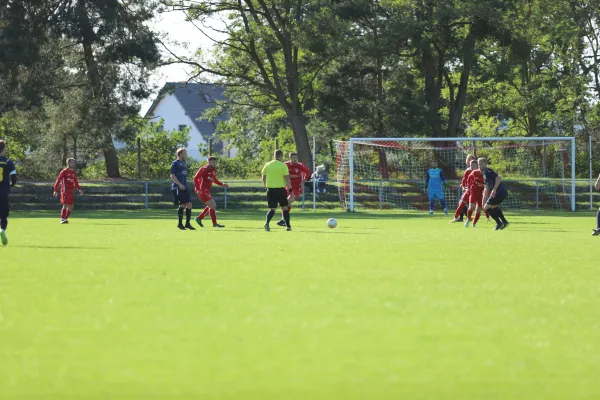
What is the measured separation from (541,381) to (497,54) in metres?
43.1

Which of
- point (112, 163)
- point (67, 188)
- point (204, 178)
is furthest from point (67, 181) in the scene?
point (112, 163)

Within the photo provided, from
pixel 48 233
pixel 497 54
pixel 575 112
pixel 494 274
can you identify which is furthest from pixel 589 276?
pixel 575 112

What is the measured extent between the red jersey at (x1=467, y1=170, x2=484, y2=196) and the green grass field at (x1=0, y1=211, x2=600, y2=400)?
34.0 ft

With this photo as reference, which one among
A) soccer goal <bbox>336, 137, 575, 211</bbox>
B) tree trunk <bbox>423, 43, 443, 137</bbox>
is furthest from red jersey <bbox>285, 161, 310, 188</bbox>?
tree trunk <bbox>423, 43, 443, 137</bbox>

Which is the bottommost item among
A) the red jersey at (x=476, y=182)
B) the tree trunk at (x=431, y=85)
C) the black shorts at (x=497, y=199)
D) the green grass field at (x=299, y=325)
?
the green grass field at (x=299, y=325)

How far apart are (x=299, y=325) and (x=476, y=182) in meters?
18.8

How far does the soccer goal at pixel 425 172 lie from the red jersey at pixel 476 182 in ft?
46.4

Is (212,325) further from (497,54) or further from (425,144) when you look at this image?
(497,54)

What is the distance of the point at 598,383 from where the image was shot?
19.2 ft

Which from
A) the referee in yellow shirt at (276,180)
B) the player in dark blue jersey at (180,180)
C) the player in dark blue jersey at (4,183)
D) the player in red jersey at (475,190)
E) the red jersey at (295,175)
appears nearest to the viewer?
the player in dark blue jersey at (4,183)

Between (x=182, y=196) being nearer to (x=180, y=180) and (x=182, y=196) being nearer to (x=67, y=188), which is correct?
(x=180, y=180)

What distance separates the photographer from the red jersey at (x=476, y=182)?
26.0 m

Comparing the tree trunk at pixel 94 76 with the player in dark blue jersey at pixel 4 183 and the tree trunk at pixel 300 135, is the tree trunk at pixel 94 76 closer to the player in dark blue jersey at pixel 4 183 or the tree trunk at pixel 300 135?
the tree trunk at pixel 300 135

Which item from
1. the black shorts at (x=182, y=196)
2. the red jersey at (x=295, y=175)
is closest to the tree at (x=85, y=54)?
the red jersey at (x=295, y=175)
